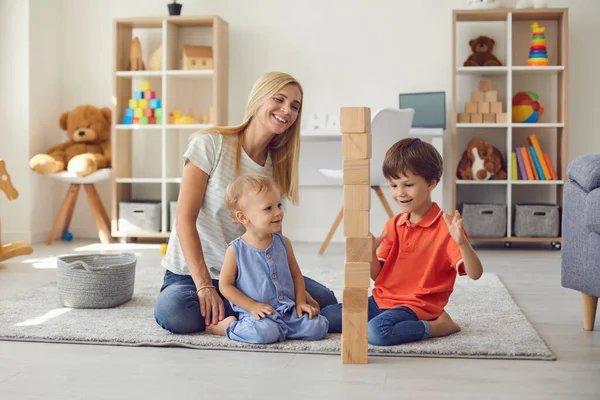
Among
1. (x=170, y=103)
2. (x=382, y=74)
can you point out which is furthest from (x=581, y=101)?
(x=170, y=103)

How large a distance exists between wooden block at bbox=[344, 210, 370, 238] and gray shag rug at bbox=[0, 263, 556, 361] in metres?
0.35

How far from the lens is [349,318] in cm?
190

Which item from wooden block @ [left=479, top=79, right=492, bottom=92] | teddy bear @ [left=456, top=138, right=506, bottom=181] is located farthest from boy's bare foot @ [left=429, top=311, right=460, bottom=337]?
wooden block @ [left=479, top=79, right=492, bottom=92]

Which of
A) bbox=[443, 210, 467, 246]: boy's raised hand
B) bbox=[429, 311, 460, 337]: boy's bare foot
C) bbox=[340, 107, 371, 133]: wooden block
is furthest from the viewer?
bbox=[429, 311, 460, 337]: boy's bare foot

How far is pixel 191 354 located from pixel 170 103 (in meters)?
3.05

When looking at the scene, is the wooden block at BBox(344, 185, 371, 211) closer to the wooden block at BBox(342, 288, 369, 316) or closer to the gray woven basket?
the wooden block at BBox(342, 288, 369, 316)

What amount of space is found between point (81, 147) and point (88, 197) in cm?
31

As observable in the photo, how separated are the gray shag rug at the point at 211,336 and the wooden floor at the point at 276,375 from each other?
45mm

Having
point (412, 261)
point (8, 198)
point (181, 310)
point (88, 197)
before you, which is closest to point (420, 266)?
point (412, 261)

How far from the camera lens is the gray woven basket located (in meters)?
2.57

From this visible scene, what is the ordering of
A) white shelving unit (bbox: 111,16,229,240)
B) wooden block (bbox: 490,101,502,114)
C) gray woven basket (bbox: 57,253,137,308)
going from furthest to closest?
1. white shelving unit (bbox: 111,16,229,240)
2. wooden block (bbox: 490,101,502,114)
3. gray woven basket (bbox: 57,253,137,308)

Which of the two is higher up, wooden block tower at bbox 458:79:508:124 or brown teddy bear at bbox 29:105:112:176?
wooden block tower at bbox 458:79:508:124

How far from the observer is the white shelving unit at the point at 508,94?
4535 millimetres

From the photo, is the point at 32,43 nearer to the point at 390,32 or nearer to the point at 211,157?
the point at 390,32
